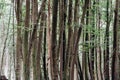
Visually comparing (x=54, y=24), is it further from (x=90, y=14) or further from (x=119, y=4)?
(x=90, y=14)

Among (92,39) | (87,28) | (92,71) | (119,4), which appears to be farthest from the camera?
(92,39)

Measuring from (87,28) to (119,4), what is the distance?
79cm

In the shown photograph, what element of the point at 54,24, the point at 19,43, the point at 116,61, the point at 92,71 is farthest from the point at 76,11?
the point at 92,71

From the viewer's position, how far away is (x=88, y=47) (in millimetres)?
4852

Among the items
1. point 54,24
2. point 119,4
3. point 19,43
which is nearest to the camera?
point 54,24

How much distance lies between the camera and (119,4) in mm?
3830

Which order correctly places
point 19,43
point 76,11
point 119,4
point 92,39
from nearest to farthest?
point 76,11 < point 19,43 < point 119,4 < point 92,39

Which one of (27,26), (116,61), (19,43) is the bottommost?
(116,61)

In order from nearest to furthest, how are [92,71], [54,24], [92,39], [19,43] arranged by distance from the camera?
[54,24]
[19,43]
[92,71]
[92,39]

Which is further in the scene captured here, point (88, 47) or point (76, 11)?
point (88, 47)

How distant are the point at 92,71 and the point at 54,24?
2.16 metres

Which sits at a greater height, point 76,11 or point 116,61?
point 76,11

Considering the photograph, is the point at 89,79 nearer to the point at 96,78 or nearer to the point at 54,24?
the point at 96,78

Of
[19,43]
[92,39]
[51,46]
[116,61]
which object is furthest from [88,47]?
[51,46]
